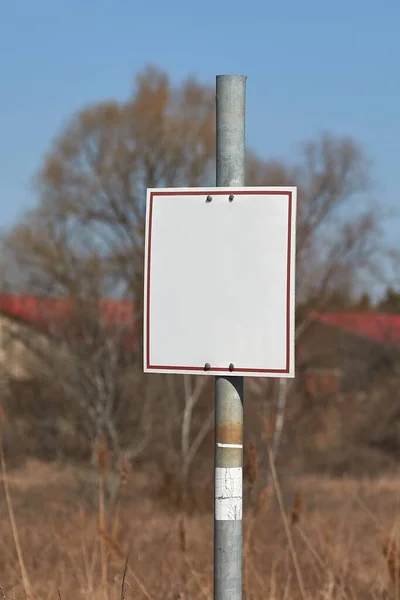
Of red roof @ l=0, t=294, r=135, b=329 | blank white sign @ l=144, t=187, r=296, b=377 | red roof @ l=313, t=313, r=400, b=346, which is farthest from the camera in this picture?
red roof @ l=313, t=313, r=400, b=346

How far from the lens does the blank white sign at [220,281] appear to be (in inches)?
109

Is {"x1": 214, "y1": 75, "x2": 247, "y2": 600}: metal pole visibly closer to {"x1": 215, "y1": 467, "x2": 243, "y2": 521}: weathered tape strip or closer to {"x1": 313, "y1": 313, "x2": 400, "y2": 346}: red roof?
{"x1": 215, "y1": 467, "x2": 243, "y2": 521}: weathered tape strip

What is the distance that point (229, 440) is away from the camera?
282 cm

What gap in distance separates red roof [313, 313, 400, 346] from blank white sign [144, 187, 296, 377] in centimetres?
2951

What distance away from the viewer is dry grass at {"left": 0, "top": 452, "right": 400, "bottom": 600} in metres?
4.32

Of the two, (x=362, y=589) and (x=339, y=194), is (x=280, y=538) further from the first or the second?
(x=339, y=194)

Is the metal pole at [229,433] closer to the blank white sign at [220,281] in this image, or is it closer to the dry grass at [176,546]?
the blank white sign at [220,281]

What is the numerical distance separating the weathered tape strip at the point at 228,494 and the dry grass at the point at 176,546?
0.71m

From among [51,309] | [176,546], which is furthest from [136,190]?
[176,546]

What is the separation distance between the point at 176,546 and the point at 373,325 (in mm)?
25680

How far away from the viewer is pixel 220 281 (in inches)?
112

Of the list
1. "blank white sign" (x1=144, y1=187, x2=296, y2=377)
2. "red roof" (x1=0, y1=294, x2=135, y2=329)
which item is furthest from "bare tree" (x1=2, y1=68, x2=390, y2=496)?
"blank white sign" (x1=144, y1=187, x2=296, y2=377)

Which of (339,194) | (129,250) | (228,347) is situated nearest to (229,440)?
(228,347)

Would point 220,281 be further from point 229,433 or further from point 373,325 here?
point 373,325
